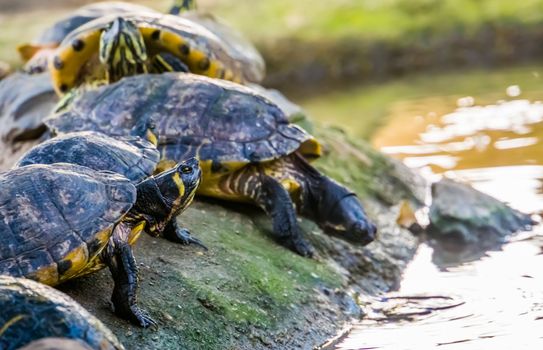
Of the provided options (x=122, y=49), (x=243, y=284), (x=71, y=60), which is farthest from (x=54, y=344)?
(x=71, y=60)

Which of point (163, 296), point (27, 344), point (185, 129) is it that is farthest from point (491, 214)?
point (27, 344)

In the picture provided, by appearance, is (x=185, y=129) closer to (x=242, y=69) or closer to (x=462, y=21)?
(x=242, y=69)

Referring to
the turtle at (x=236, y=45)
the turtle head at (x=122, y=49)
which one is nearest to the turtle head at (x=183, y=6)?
the turtle at (x=236, y=45)

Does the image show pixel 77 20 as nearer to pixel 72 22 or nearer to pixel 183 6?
pixel 72 22

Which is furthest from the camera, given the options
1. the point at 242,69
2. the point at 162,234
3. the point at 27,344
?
the point at 242,69

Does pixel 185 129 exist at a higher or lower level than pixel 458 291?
higher

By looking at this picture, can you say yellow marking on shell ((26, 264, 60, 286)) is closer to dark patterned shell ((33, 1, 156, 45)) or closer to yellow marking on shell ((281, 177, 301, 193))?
yellow marking on shell ((281, 177, 301, 193))
